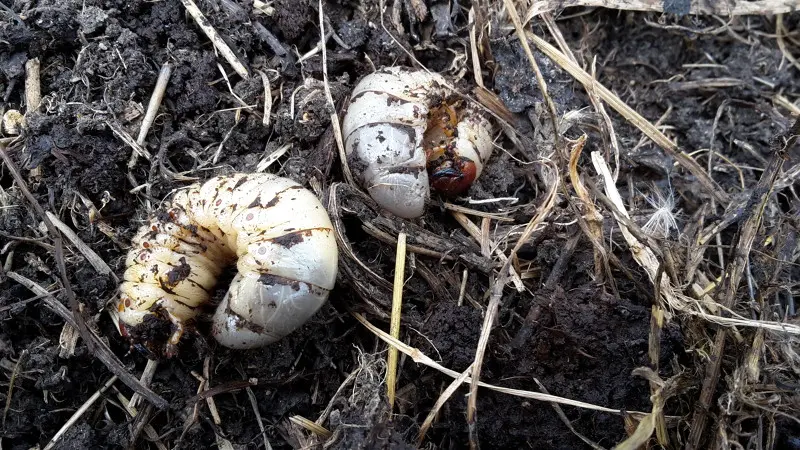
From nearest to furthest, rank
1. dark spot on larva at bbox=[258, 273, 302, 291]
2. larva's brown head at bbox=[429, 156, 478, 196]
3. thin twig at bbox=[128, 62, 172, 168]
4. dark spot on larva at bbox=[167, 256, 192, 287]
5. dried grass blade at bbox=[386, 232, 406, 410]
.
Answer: dark spot on larva at bbox=[258, 273, 302, 291], dried grass blade at bbox=[386, 232, 406, 410], dark spot on larva at bbox=[167, 256, 192, 287], thin twig at bbox=[128, 62, 172, 168], larva's brown head at bbox=[429, 156, 478, 196]

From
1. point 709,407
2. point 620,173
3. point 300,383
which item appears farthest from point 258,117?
point 709,407

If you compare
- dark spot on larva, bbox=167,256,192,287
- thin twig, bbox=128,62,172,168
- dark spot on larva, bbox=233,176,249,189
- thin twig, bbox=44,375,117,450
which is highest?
thin twig, bbox=128,62,172,168

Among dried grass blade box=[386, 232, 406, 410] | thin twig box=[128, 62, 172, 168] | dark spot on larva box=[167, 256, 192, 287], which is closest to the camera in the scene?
dried grass blade box=[386, 232, 406, 410]

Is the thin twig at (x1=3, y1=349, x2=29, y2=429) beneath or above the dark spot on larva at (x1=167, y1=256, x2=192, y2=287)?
beneath

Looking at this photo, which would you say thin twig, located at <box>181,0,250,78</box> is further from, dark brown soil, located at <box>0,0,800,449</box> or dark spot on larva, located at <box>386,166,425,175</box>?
dark spot on larva, located at <box>386,166,425,175</box>

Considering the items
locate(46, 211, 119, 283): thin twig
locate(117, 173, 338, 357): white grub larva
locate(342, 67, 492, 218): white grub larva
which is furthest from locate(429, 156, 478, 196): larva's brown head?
locate(46, 211, 119, 283): thin twig

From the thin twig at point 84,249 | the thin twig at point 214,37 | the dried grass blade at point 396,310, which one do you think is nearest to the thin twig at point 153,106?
the thin twig at point 214,37

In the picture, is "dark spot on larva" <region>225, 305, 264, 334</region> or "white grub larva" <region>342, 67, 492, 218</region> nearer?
"dark spot on larva" <region>225, 305, 264, 334</region>

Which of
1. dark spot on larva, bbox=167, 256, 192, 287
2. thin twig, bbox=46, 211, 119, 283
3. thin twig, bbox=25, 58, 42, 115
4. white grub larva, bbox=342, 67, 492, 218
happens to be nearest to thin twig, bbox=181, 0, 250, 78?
white grub larva, bbox=342, 67, 492, 218

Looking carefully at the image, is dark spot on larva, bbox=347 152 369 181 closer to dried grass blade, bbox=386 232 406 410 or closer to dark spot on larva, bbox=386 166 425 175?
dark spot on larva, bbox=386 166 425 175
